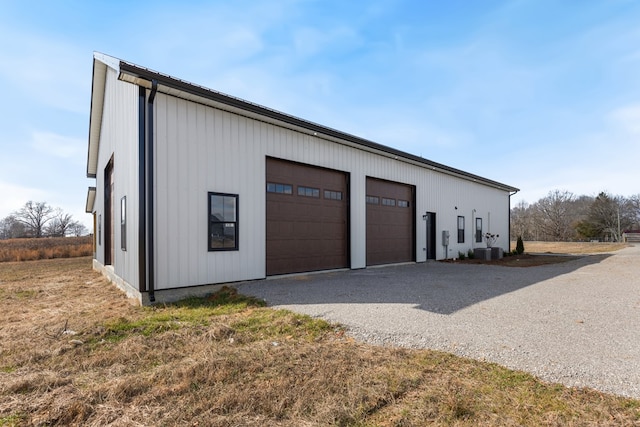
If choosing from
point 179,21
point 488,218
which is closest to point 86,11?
point 179,21

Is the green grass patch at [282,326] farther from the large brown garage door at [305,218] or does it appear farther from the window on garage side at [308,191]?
the window on garage side at [308,191]

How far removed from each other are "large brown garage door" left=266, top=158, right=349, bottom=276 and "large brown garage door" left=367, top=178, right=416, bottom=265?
1415 mm

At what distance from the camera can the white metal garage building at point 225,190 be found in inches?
261

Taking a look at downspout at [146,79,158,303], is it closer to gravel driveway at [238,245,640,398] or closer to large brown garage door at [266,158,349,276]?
gravel driveway at [238,245,640,398]

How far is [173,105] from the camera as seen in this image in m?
6.96

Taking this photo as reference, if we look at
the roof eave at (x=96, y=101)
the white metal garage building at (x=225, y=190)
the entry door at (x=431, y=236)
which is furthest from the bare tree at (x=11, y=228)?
the entry door at (x=431, y=236)

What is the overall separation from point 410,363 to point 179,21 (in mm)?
8691

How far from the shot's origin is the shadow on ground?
20.1 feet

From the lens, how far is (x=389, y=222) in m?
12.4

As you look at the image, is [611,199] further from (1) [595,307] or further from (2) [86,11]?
(2) [86,11]

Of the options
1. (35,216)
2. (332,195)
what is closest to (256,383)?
(332,195)

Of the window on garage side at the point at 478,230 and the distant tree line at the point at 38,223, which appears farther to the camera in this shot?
the distant tree line at the point at 38,223

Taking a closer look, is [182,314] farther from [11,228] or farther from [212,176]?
[11,228]

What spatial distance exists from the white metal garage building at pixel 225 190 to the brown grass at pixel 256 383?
8.30 feet
